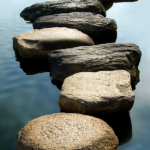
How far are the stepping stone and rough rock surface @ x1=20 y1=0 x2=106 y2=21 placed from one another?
4.80m

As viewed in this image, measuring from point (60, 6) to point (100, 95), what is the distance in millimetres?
4692

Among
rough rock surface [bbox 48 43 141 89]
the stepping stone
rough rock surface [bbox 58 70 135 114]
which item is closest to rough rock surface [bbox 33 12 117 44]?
rough rock surface [bbox 48 43 141 89]

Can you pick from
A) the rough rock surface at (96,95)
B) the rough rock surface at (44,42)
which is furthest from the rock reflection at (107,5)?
the rough rock surface at (96,95)

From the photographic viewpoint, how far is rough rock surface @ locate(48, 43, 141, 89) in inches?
112

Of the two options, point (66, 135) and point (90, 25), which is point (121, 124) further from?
point (90, 25)

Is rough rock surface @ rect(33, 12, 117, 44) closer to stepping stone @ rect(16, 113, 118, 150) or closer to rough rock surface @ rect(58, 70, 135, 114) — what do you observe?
rough rock surface @ rect(58, 70, 135, 114)

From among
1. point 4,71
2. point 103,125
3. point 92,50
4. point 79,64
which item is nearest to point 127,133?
point 103,125

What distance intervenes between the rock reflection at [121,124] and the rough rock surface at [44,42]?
179cm

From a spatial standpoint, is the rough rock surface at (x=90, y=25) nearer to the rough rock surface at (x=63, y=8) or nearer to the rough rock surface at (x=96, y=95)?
the rough rock surface at (x=63, y=8)

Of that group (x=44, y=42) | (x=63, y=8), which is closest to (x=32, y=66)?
(x=44, y=42)

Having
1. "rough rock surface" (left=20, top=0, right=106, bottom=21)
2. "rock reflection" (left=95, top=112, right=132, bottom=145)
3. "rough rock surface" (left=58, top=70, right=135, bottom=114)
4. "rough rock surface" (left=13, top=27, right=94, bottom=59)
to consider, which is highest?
"rough rock surface" (left=20, top=0, right=106, bottom=21)

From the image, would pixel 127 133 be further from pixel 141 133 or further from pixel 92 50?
pixel 92 50

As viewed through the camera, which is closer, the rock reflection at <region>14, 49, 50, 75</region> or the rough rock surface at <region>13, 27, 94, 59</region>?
the rock reflection at <region>14, 49, 50, 75</region>

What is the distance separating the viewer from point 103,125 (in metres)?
1.80
